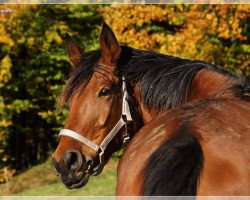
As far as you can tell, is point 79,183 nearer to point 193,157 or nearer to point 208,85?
point 208,85

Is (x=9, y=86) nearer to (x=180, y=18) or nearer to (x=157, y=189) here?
(x=180, y=18)

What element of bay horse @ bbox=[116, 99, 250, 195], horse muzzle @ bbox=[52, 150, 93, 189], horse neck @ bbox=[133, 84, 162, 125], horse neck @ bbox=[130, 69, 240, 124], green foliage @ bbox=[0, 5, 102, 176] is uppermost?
bay horse @ bbox=[116, 99, 250, 195]

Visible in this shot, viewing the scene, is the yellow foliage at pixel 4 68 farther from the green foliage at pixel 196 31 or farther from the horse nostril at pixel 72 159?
the horse nostril at pixel 72 159

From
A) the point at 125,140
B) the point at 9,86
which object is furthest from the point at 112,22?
the point at 125,140

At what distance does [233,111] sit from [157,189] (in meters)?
0.73

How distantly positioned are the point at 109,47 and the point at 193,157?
1.90m

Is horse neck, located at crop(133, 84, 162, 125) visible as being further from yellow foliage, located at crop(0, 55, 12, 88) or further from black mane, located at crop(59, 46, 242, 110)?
yellow foliage, located at crop(0, 55, 12, 88)

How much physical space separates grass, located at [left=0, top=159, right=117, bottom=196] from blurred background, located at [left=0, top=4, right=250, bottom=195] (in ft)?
0.08

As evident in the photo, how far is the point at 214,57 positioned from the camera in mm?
12570

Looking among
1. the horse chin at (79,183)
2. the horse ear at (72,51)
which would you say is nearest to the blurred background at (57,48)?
the horse ear at (72,51)

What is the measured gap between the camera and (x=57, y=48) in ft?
64.7

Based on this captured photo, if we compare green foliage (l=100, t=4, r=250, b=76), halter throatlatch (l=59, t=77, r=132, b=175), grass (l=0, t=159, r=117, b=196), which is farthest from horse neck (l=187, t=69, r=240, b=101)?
grass (l=0, t=159, r=117, b=196)

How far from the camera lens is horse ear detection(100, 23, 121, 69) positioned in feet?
14.9

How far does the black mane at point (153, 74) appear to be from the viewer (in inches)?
169
